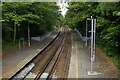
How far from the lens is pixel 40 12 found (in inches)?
948

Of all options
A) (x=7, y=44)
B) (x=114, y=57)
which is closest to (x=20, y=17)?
(x=7, y=44)

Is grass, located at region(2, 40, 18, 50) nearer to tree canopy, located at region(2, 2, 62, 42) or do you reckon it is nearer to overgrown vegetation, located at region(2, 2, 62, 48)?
overgrown vegetation, located at region(2, 2, 62, 48)

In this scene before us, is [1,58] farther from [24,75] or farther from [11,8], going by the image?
[11,8]

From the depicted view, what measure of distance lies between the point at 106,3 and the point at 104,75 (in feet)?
16.1

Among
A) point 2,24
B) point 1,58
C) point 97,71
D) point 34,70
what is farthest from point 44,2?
point 97,71

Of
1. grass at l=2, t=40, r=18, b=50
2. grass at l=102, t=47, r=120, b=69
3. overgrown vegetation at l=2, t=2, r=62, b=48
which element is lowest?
grass at l=102, t=47, r=120, b=69

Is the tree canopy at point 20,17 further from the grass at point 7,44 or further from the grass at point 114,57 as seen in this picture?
the grass at point 114,57

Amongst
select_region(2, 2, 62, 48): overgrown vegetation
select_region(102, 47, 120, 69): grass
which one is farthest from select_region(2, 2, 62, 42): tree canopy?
select_region(102, 47, 120, 69): grass

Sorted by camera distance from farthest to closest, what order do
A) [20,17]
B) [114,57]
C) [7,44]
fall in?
[7,44] → [20,17] → [114,57]

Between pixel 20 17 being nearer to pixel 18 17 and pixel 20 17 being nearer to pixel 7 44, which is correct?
pixel 18 17

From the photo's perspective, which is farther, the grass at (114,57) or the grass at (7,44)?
the grass at (7,44)

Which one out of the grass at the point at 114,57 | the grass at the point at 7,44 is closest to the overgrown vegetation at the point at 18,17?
the grass at the point at 7,44

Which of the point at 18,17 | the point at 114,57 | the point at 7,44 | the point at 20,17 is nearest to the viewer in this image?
the point at 114,57

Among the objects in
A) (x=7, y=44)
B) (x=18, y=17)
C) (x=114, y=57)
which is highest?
(x=18, y=17)
